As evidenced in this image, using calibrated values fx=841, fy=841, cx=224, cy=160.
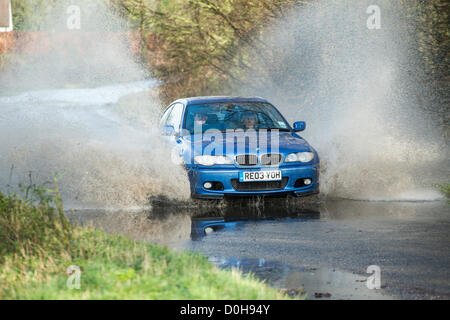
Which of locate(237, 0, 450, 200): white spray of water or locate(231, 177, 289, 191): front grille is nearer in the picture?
locate(231, 177, 289, 191): front grille

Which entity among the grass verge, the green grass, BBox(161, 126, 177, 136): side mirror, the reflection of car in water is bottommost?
the reflection of car in water

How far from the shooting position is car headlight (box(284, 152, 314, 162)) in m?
11.7

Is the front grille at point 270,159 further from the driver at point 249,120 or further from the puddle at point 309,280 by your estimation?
the puddle at point 309,280

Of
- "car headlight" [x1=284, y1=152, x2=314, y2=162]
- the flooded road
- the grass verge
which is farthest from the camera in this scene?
the grass verge

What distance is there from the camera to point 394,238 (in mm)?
8984

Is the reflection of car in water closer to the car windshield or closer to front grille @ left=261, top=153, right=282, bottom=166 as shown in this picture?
front grille @ left=261, top=153, right=282, bottom=166

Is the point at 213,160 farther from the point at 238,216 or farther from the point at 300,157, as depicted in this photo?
the point at 300,157

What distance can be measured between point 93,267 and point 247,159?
5.22m

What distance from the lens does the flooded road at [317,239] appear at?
22.2 ft

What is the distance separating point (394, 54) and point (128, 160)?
348 inches

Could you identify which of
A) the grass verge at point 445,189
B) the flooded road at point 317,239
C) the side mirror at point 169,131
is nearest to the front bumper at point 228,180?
the flooded road at point 317,239

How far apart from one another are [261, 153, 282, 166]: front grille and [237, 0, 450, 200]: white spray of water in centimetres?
362

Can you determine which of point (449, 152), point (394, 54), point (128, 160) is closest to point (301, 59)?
point (394, 54)

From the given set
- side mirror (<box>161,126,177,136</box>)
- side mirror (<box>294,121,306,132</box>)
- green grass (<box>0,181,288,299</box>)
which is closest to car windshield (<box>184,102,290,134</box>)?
side mirror (<box>294,121,306,132</box>)
